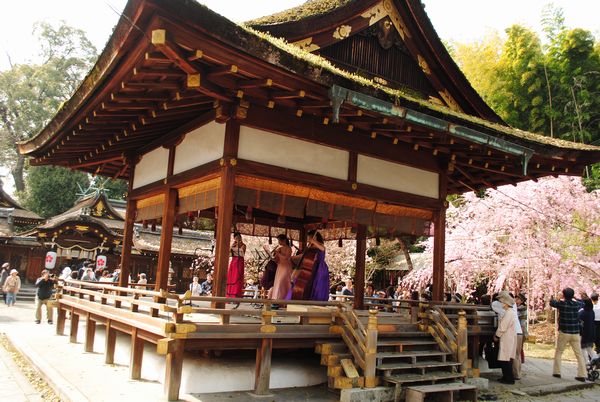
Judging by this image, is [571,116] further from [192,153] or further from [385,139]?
[192,153]

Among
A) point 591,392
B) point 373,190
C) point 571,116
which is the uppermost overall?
point 571,116

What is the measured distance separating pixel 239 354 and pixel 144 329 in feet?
5.31

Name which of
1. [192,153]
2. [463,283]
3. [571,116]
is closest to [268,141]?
[192,153]

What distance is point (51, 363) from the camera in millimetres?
8977

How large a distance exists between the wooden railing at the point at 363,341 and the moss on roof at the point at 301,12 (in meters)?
5.11

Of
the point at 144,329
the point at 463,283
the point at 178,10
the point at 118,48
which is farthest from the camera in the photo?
the point at 463,283

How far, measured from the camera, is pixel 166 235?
29.8 feet

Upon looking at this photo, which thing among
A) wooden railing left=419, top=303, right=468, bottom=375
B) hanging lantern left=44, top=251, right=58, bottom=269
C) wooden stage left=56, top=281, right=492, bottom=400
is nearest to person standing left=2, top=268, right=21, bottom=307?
hanging lantern left=44, top=251, right=58, bottom=269

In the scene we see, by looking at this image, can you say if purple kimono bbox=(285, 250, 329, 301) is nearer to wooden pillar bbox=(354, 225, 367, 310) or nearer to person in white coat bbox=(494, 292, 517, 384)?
wooden pillar bbox=(354, 225, 367, 310)

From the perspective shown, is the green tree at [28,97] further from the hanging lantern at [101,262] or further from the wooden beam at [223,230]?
the wooden beam at [223,230]

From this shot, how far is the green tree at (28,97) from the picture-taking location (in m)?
45.1

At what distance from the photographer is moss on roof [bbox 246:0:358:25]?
865cm

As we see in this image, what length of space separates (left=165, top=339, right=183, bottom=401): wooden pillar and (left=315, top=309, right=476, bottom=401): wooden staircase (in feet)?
7.06

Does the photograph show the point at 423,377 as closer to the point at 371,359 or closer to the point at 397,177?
the point at 371,359
